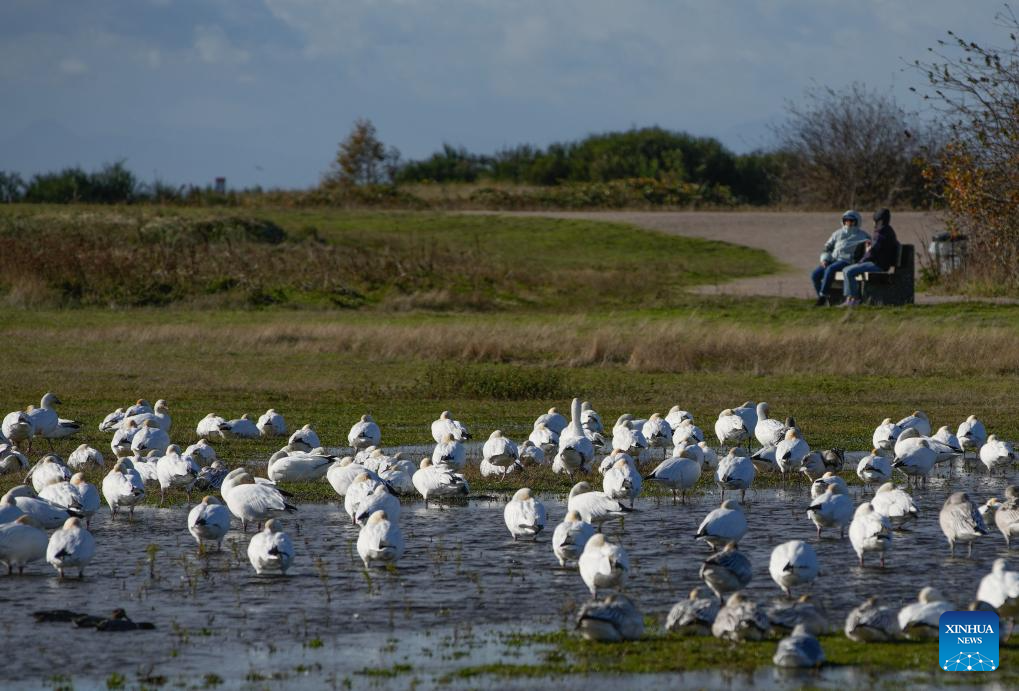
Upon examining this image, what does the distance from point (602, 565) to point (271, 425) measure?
9804 millimetres

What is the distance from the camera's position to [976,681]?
852 cm

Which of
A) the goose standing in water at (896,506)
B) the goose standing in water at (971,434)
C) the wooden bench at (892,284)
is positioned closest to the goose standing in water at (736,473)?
the goose standing in water at (896,506)

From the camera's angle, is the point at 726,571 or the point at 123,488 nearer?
the point at 726,571

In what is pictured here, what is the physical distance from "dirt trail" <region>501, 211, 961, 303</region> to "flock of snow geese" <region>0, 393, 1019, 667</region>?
26.3 meters

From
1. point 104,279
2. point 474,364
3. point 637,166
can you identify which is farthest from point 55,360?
point 637,166

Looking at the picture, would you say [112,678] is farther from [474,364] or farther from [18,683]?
[474,364]

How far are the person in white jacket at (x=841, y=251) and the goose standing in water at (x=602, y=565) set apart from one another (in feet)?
71.8

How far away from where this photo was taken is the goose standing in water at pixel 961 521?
11.7 m

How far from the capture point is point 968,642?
8844 millimetres

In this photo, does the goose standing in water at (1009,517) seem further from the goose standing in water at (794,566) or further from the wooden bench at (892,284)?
the wooden bench at (892,284)

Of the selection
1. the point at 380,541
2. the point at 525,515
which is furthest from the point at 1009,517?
the point at 380,541

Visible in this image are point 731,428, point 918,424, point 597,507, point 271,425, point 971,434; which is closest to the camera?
point 597,507

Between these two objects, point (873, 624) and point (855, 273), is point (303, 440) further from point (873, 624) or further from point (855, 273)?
point (855, 273)

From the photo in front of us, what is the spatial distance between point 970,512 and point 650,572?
2.65 metres
